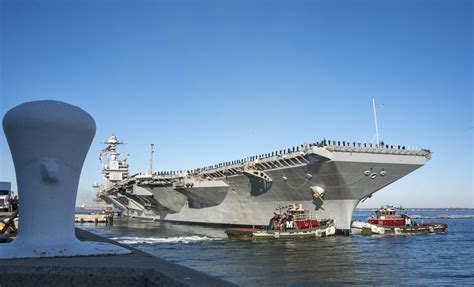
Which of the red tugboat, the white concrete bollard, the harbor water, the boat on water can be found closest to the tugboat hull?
the red tugboat

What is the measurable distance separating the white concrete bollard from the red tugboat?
892 inches

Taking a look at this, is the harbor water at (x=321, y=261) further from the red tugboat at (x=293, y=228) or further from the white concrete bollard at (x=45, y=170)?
the white concrete bollard at (x=45, y=170)

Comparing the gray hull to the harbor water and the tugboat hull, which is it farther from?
the harbor water

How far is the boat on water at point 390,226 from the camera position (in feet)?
114

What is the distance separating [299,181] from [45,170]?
23792mm

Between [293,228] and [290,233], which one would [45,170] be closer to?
[290,233]

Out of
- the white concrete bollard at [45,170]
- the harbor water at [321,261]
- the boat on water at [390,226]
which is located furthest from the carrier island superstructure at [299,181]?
the white concrete bollard at [45,170]

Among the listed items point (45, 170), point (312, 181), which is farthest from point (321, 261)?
point (45, 170)

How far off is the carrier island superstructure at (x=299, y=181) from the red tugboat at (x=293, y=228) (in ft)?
3.08

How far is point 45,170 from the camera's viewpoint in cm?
644

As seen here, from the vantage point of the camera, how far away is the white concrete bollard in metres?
6.42

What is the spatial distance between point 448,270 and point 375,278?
4301 millimetres

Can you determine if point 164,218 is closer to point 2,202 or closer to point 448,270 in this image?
point 2,202

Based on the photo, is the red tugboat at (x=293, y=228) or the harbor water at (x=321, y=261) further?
the red tugboat at (x=293, y=228)
